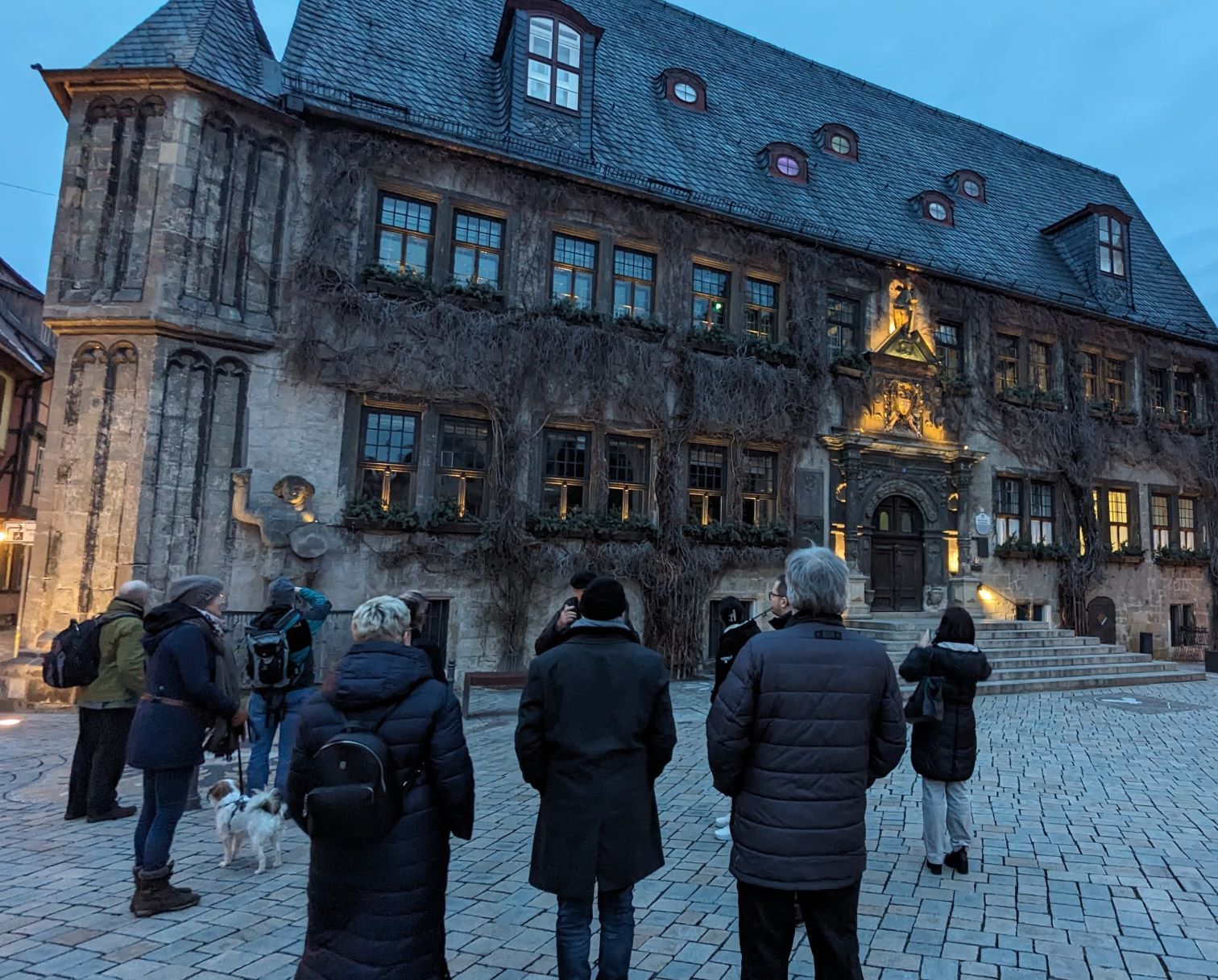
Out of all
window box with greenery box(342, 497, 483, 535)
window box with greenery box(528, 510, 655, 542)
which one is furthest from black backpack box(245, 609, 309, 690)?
window box with greenery box(528, 510, 655, 542)

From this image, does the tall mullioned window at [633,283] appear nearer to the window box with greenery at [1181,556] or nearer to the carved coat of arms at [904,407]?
the carved coat of arms at [904,407]

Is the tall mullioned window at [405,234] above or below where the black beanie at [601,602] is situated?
above

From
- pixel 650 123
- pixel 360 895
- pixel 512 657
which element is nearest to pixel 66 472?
pixel 512 657

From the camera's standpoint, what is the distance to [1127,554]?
18328 millimetres

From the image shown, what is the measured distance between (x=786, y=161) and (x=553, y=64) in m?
6.10

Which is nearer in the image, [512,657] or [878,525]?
[512,657]

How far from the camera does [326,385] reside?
1173 centimetres

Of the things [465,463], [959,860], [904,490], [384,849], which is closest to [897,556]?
[904,490]

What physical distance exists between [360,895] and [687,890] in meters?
2.50

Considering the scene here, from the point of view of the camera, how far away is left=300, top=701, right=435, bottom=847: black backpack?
2.58 meters

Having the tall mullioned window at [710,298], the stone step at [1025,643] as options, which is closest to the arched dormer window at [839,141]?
the tall mullioned window at [710,298]

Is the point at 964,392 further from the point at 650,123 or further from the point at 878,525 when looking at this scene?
the point at 650,123

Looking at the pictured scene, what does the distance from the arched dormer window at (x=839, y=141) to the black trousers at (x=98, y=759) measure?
765 inches

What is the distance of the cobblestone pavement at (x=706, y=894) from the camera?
3672mm
